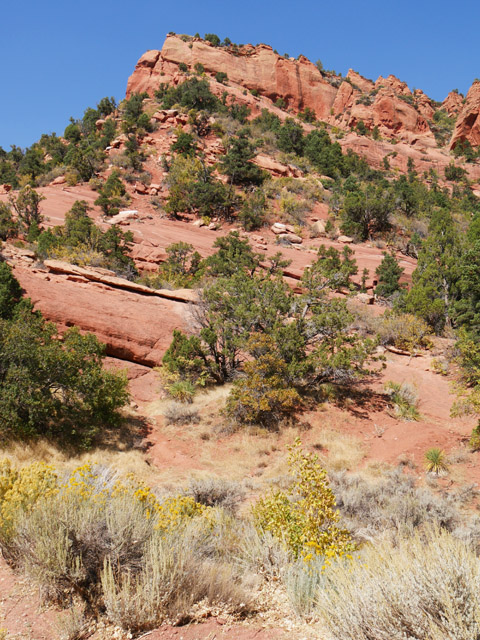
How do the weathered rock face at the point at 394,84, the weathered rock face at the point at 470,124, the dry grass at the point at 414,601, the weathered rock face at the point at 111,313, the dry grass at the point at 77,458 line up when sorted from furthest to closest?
the weathered rock face at the point at 394,84 < the weathered rock face at the point at 470,124 < the weathered rock face at the point at 111,313 < the dry grass at the point at 77,458 < the dry grass at the point at 414,601

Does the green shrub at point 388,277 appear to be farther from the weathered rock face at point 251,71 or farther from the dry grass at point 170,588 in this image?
the weathered rock face at point 251,71

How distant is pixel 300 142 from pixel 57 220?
3367 cm

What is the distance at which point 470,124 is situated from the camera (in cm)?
→ 5884

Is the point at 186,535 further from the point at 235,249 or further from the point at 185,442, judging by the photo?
the point at 235,249

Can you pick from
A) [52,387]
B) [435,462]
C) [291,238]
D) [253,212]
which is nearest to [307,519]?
[435,462]

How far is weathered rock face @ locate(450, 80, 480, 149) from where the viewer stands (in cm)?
5788

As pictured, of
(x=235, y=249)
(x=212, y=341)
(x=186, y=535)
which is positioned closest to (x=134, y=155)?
(x=235, y=249)

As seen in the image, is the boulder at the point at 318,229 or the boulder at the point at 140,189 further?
the boulder at the point at 140,189

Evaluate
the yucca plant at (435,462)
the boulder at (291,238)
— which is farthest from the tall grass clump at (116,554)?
the boulder at (291,238)

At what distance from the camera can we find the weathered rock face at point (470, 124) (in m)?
57.9

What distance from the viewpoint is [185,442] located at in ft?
38.5

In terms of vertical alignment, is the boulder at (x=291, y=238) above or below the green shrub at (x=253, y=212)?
below

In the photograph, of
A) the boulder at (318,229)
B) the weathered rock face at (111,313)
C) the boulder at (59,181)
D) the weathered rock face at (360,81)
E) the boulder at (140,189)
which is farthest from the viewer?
the weathered rock face at (360,81)

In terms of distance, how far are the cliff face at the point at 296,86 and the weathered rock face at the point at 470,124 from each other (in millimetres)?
3754
